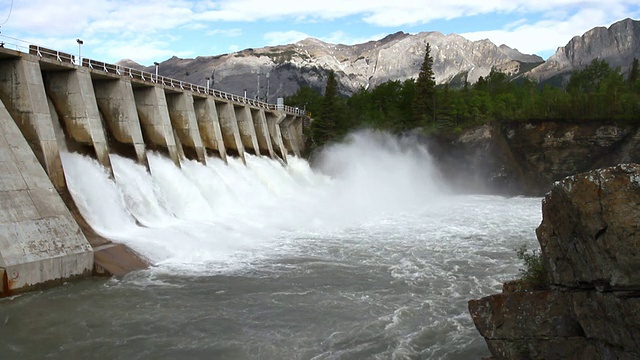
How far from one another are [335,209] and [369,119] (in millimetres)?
30841

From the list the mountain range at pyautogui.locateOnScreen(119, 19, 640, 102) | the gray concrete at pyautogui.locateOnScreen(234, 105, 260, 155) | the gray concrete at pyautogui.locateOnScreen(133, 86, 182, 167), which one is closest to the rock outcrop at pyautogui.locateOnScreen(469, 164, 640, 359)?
the gray concrete at pyautogui.locateOnScreen(133, 86, 182, 167)

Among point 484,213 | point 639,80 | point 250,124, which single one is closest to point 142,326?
point 484,213

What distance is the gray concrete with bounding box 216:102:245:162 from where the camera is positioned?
38156 mm

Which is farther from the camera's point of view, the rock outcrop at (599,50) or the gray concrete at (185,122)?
the rock outcrop at (599,50)

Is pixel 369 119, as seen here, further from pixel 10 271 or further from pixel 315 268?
pixel 10 271

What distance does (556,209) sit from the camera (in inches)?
272

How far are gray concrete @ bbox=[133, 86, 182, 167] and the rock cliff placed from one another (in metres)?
28.7

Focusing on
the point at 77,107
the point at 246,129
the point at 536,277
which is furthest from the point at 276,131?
the point at 536,277

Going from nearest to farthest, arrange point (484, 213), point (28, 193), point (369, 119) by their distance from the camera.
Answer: point (28, 193)
point (484, 213)
point (369, 119)

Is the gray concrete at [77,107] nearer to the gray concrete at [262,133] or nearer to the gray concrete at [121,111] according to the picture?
the gray concrete at [121,111]

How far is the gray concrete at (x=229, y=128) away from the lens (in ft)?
125

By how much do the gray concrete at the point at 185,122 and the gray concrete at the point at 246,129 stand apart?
9.32 meters

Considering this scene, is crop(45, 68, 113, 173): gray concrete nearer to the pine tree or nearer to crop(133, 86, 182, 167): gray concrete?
crop(133, 86, 182, 167): gray concrete

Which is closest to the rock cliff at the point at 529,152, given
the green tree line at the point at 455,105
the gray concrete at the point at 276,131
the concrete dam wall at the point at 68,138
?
the green tree line at the point at 455,105
